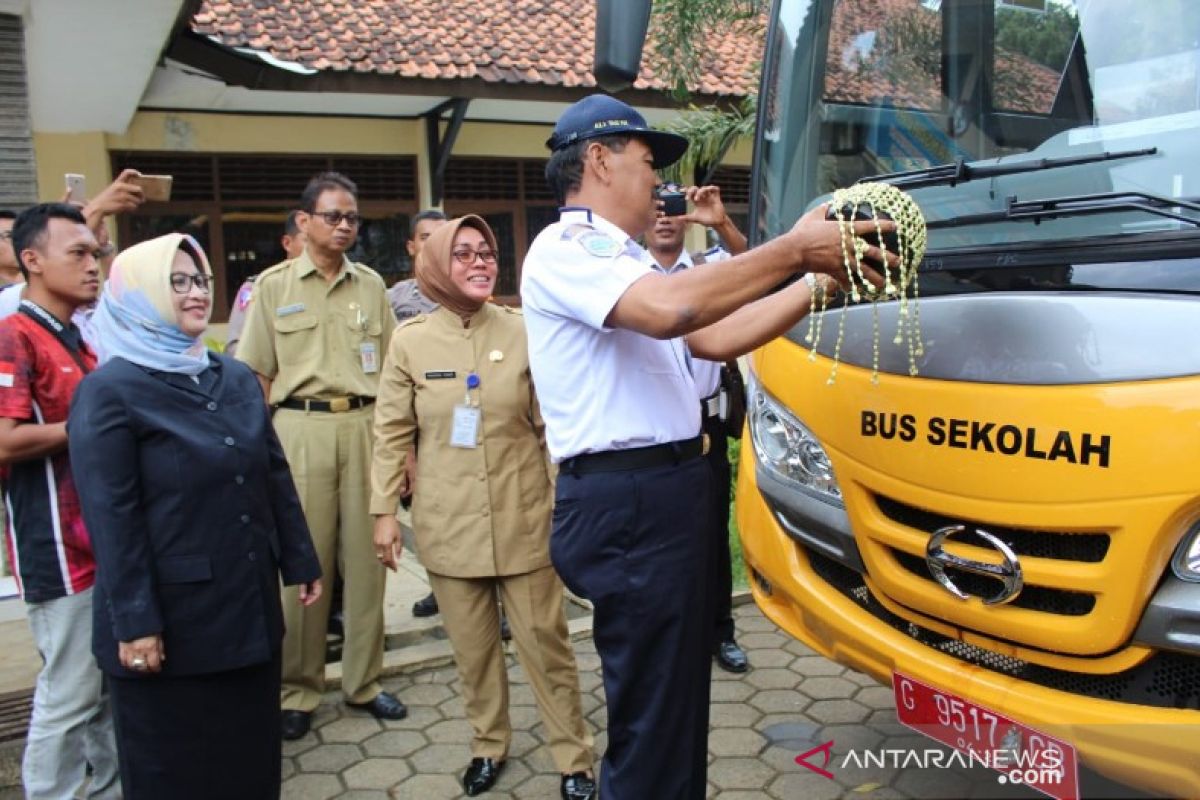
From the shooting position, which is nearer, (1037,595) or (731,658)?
(1037,595)

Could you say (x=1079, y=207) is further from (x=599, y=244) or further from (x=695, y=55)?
(x=695, y=55)

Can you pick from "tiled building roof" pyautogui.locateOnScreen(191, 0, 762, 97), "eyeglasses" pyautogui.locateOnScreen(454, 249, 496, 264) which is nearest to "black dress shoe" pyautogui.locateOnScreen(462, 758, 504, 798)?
"eyeglasses" pyautogui.locateOnScreen(454, 249, 496, 264)

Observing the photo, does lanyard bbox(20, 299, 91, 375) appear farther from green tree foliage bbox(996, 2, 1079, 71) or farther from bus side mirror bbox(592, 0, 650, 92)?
green tree foliage bbox(996, 2, 1079, 71)

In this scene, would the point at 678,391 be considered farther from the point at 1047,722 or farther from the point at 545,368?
the point at 1047,722

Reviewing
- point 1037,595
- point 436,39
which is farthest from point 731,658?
point 436,39

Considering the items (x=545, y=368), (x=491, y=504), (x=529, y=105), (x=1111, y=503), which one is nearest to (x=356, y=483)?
(x=491, y=504)

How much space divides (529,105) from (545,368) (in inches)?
330

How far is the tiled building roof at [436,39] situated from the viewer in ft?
29.3

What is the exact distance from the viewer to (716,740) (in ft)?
11.0

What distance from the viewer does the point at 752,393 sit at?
2807 millimetres

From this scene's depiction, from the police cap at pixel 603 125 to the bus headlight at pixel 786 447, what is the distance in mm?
774

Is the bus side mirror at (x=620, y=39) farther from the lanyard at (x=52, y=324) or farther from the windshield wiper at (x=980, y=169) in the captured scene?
the lanyard at (x=52, y=324)

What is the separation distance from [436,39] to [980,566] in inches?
354

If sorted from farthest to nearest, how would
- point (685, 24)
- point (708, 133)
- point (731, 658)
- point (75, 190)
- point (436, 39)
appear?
point (436, 39) → point (708, 133) → point (685, 24) → point (731, 658) → point (75, 190)
